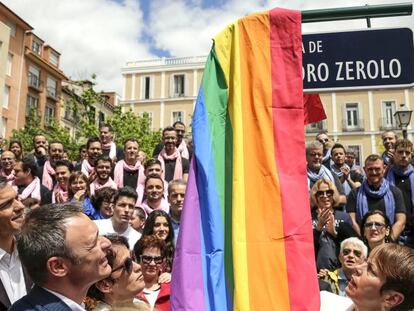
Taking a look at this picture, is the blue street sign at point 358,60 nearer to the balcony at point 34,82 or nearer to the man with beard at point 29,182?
the man with beard at point 29,182

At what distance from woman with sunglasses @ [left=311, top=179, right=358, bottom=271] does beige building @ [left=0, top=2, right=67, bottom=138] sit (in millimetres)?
32322

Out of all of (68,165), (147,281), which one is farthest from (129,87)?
(147,281)

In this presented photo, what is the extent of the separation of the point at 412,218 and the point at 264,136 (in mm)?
3876

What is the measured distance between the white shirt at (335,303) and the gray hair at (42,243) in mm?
1519

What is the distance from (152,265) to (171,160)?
4.03 m

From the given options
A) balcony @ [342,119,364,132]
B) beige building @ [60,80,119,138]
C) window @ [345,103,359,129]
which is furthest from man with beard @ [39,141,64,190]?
window @ [345,103,359,129]

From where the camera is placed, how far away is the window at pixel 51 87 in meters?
44.1

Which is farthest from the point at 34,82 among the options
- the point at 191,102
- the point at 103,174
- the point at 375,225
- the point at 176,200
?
the point at 375,225

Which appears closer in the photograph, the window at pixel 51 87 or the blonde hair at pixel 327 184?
the blonde hair at pixel 327 184

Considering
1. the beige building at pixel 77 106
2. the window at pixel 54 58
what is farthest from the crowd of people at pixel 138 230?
the window at pixel 54 58

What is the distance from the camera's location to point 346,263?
181 inches

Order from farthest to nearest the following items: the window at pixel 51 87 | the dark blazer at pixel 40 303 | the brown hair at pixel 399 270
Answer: the window at pixel 51 87
the brown hair at pixel 399 270
the dark blazer at pixel 40 303

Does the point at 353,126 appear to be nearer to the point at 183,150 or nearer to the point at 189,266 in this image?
the point at 183,150

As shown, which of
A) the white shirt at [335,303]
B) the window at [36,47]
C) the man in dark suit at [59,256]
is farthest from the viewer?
the window at [36,47]
